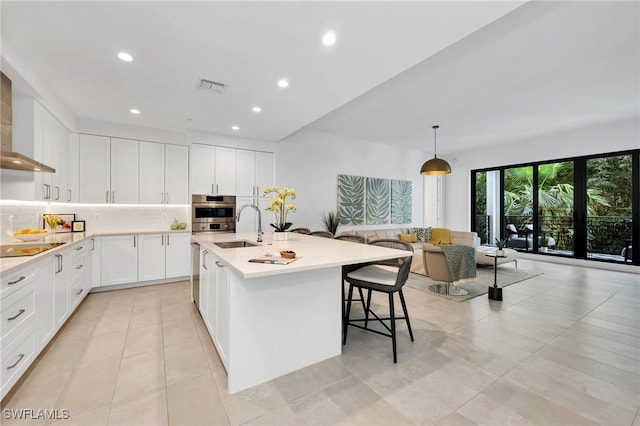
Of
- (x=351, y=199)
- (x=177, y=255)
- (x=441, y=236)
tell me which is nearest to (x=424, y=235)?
(x=441, y=236)

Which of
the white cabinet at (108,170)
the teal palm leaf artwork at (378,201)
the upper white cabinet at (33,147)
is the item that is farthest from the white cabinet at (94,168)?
the teal palm leaf artwork at (378,201)

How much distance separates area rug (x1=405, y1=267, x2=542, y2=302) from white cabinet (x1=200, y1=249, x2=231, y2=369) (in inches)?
120

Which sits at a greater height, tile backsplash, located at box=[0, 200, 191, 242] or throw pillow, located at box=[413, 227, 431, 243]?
tile backsplash, located at box=[0, 200, 191, 242]

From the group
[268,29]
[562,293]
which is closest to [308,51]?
[268,29]

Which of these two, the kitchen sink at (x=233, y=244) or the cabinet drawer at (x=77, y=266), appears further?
the cabinet drawer at (x=77, y=266)

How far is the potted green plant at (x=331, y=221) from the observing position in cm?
585

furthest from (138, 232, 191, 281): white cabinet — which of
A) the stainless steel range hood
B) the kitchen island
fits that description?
the kitchen island

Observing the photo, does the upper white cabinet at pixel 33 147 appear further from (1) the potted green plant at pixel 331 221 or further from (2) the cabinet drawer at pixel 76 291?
(1) the potted green plant at pixel 331 221

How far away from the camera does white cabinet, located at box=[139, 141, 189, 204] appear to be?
4582mm

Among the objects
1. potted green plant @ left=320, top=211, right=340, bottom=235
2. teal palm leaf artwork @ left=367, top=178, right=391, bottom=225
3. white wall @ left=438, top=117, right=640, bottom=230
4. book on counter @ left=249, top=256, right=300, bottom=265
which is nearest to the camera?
book on counter @ left=249, top=256, right=300, bottom=265

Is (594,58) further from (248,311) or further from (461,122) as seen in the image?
(248,311)

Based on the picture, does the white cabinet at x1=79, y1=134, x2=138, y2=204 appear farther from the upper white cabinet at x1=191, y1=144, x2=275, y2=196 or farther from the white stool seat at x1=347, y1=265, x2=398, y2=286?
the white stool seat at x1=347, y1=265, x2=398, y2=286

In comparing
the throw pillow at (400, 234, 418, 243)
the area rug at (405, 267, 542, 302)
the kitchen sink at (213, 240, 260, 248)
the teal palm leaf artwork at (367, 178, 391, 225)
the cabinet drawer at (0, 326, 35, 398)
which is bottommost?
the area rug at (405, 267, 542, 302)

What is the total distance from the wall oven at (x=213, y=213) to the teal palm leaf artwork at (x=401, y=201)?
4.28m
